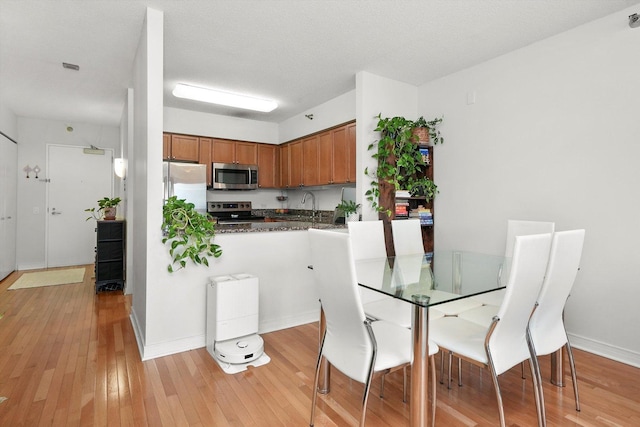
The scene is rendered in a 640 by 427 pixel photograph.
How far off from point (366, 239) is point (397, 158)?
128 cm

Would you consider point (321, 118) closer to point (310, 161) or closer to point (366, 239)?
point (310, 161)

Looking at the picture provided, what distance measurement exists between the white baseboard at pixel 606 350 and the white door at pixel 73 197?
23.1ft

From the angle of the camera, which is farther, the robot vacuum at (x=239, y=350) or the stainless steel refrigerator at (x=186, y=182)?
the stainless steel refrigerator at (x=186, y=182)

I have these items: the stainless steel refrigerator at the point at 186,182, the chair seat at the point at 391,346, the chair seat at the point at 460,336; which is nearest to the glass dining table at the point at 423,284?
the chair seat at the point at 391,346

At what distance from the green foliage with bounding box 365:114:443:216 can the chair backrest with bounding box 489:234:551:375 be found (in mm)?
2021

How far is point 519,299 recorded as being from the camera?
60.3 inches

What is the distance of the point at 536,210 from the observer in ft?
9.96

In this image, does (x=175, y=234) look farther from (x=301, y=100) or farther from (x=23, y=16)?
(x=301, y=100)

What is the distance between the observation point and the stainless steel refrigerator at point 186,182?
4508mm

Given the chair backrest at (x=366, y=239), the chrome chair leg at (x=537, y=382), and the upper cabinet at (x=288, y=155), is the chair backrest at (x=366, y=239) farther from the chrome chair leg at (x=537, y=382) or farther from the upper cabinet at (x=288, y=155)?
the upper cabinet at (x=288, y=155)

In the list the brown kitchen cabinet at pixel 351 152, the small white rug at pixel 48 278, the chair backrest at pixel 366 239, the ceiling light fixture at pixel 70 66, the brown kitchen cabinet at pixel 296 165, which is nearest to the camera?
the chair backrest at pixel 366 239

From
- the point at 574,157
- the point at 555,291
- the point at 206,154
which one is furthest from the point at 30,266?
the point at 574,157

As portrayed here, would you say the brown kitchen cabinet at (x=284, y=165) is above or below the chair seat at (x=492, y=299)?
above

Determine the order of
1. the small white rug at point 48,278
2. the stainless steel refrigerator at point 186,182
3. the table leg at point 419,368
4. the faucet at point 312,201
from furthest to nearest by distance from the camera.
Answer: the faucet at point 312,201 → the small white rug at point 48,278 → the stainless steel refrigerator at point 186,182 → the table leg at point 419,368
